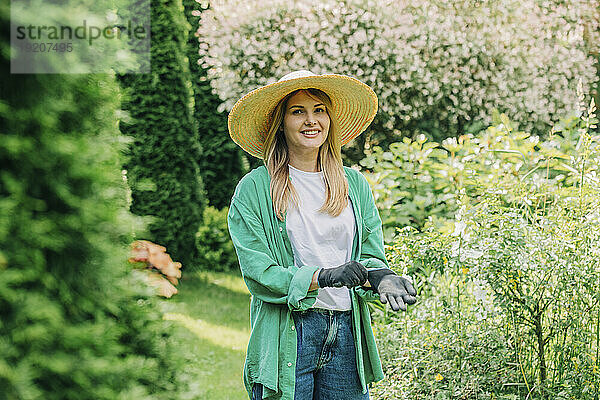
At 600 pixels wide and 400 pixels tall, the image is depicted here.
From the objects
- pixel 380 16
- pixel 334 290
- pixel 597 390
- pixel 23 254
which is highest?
pixel 380 16

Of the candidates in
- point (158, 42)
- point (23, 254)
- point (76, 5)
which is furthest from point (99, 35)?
point (158, 42)

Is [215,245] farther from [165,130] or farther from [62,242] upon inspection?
[62,242]

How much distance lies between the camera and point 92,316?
3.39ft

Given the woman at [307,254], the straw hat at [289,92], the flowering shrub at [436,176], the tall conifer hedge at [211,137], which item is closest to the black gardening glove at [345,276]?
the woman at [307,254]

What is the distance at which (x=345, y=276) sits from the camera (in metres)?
1.90

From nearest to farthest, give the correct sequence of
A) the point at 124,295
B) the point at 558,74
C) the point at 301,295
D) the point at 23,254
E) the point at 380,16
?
the point at 23,254, the point at 124,295, the point at 301,295, the point at 380,16, the point at 558,74

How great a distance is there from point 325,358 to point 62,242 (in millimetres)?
1303

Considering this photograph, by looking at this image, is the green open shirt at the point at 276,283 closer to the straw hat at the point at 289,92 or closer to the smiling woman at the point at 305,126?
the smiling woman at the point at 305,126

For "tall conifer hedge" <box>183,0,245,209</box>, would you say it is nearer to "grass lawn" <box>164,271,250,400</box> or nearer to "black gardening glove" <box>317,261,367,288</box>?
"grass lawn" <box>164,271,250,400</box>

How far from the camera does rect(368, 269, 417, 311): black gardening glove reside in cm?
192

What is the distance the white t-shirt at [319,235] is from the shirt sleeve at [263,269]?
9 cm

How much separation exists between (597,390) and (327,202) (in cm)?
156

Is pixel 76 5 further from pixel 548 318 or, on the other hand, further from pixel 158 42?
pixel 158 42

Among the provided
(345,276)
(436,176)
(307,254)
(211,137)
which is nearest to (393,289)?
(345,276)
